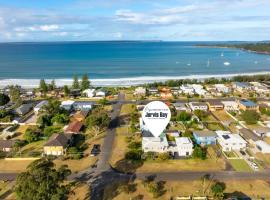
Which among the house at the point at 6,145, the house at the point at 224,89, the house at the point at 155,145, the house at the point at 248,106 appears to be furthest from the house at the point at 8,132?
the house at the point at 224,89

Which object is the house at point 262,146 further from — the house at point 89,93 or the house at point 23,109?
the house at point 23,109

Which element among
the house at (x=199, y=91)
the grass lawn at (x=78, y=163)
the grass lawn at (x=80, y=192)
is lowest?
the grass lawn at (x=80, y=192)

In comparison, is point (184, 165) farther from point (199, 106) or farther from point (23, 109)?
point (23, 109)

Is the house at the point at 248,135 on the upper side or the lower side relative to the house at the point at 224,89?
lower

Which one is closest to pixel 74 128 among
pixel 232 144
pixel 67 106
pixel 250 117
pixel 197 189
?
pixel 67 106

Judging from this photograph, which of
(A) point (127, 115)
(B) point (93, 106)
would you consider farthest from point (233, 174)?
(B) point (93, 106)

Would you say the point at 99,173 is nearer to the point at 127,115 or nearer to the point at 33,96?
the point at 127,115

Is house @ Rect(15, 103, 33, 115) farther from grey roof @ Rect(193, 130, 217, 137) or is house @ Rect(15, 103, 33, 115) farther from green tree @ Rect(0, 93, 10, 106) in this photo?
grey roof @ Rect(193, 130, 217, 137)

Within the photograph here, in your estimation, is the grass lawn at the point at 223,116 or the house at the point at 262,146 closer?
the house at the point at 262,146
